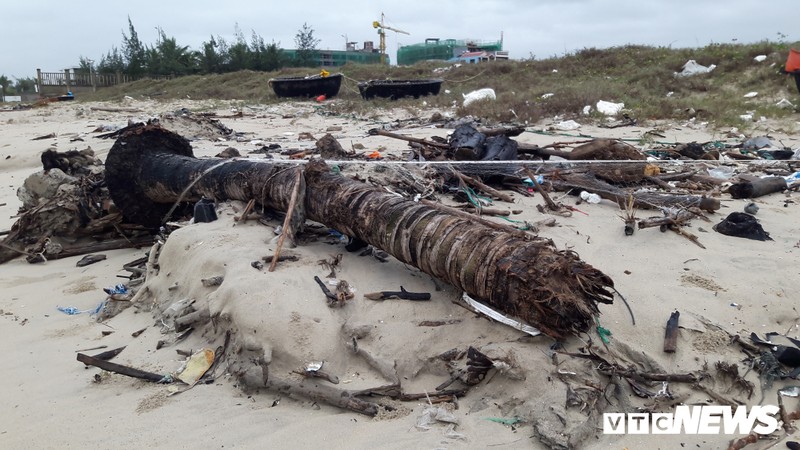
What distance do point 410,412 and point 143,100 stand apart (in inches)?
895

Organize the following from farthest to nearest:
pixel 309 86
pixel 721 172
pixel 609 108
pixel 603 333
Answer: pixel 309 86 → pixel 609 108 → pixel 721 172 → pixel 603 333

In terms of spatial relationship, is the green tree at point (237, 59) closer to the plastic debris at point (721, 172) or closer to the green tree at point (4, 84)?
the green tree at point (4, 84)

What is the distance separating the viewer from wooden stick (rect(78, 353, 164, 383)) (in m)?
2.69

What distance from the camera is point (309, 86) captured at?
740 inches

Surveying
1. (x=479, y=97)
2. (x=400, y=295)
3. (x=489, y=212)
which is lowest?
(x=400, y=295)

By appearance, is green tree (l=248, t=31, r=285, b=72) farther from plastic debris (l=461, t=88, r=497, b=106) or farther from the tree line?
plastic debris (l=461, t=88, r=497, b=106)

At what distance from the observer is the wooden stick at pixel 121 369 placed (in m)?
2.69

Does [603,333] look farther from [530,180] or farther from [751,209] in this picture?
[530,180]

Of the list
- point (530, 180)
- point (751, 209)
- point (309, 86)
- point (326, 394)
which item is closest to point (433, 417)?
point (326, 394)

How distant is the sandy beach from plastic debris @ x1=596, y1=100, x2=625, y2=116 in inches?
265

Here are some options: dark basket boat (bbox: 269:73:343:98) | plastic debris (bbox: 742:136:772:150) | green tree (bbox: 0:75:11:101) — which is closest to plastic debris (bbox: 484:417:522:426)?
plastic debris (bbox: 742:136:772:150)

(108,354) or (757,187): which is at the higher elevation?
(757,187)

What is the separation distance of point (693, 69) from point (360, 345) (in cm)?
1533

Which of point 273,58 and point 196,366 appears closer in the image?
point 196,366
